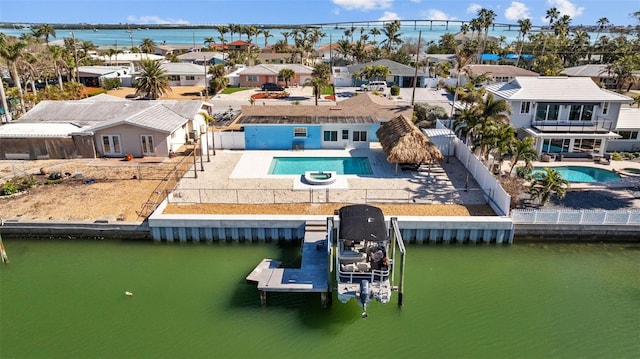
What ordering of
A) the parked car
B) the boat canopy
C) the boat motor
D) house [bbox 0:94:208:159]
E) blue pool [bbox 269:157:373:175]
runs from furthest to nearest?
1. the parked car
2. house [bbox 0:94:208:159]
3. blue pool [bbox 269:157:373:175]
4. the boat canopy
5. the boat motor

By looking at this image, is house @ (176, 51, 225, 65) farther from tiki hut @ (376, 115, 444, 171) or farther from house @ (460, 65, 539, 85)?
tiki hut @ (376, 115, 444, 171)

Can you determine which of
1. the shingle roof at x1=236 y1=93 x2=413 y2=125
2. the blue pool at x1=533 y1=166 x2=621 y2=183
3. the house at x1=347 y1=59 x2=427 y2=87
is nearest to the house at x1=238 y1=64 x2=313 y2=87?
the house at x1=347 y1=59 x2=427 y2=87

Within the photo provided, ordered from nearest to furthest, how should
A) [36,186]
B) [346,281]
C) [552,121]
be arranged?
[346,281], [36,186], [552,121]

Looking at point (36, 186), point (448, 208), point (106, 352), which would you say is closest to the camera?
point (106, 352)

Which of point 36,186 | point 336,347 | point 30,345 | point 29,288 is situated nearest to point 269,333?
point 336,347

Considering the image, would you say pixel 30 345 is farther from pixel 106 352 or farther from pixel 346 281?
pixel 346 281
